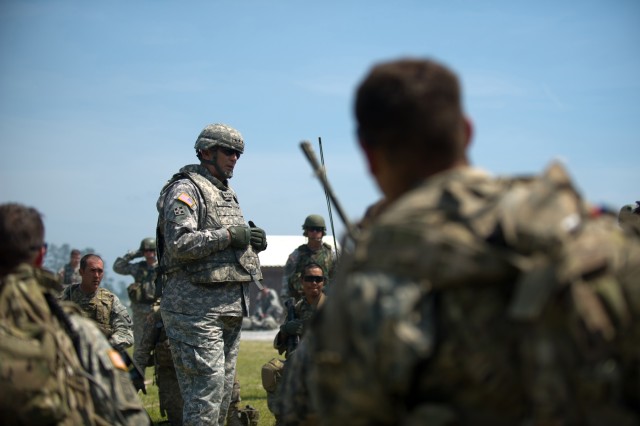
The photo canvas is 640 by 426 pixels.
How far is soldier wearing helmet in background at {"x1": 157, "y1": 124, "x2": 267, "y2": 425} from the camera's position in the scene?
762cm

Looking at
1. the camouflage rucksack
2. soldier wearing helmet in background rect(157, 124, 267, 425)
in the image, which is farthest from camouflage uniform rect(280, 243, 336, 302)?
the camouflage rucksack

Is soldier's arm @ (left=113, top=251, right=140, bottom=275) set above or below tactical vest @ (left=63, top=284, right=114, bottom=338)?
Result: above

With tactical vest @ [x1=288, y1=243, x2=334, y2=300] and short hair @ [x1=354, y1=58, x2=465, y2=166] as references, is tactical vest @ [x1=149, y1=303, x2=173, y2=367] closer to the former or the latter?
tactical vest @ [x1=288, y1=243, x2=334, y2=300]

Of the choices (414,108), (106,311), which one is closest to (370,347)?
(414,108)

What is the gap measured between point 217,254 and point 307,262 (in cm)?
564

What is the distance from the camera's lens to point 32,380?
12.2ft

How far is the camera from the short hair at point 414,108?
2.57 m

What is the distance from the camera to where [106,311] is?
403 inches

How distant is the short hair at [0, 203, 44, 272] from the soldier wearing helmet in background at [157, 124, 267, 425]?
3506mm

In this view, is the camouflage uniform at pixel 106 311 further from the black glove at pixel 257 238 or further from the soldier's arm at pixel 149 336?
the black glove at pixel 257 238

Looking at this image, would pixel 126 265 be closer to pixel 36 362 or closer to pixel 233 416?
pixel 233 416

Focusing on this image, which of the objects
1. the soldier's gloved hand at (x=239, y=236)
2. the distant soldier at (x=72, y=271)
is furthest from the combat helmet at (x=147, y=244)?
the soldier's gloved hand at (x=239, y=236)

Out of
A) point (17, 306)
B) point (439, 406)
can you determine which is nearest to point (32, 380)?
point (17, 306)

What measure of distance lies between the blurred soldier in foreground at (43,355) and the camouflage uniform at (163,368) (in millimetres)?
6362
